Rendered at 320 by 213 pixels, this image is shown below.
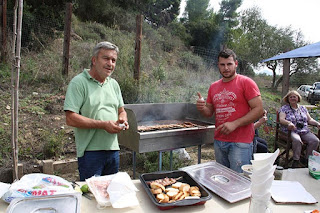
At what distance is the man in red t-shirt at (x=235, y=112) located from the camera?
102 inches

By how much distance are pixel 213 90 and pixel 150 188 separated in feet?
5.46

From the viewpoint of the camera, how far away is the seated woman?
15.2 ft

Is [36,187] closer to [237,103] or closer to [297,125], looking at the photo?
[237,103]

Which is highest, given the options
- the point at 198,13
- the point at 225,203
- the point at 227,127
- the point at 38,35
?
the point at 198,13

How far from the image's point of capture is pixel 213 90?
2900mm

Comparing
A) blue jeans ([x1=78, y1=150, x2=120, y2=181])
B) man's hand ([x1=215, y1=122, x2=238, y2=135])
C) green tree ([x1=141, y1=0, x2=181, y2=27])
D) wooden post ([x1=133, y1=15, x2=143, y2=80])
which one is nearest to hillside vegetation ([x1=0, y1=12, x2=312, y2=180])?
wooden post ([x1=133, y1=15, x2=143, y2=80])

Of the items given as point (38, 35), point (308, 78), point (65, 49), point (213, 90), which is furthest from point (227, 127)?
point (308, 78)

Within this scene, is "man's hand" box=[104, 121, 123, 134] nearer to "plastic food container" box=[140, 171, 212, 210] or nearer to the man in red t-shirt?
"plastic food container" box=[140, 171, 212, 210]

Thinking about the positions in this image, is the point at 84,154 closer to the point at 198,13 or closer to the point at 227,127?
the point at 227,127

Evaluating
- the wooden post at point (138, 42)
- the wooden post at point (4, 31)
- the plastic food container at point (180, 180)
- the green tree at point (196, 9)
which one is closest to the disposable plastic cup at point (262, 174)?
the plastic food container at point (180, 180)

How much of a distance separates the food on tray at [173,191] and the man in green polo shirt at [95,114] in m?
0.74

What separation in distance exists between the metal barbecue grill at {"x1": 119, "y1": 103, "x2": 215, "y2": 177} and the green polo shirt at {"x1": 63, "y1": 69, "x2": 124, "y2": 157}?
1.67 ft

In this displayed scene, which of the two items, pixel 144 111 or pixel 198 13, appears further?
pixel 198 13

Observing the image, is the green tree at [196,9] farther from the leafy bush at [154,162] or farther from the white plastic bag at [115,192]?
the white plastic bag at [115,192]
